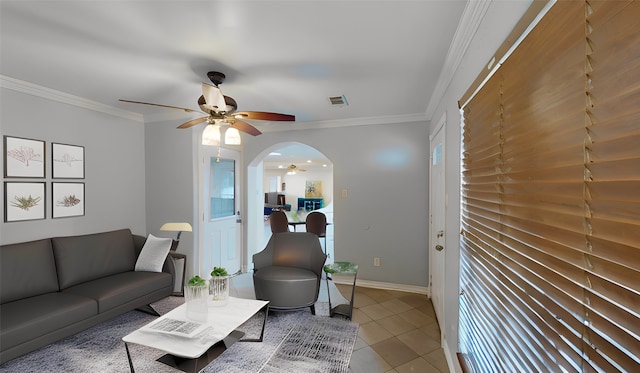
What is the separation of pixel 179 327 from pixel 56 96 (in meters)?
2.99

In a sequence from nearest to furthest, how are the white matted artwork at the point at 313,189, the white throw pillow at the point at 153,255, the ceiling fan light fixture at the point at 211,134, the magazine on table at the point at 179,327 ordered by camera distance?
1. the magazine on table at the point at 179,327
2. the ceiling fan light fixture at the point at 211,134
3. the white throw pillow at the point at 153,255
4. the white matted artwork at the point at 313,189

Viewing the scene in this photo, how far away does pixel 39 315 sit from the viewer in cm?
227

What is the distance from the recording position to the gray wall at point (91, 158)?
296 centimetres

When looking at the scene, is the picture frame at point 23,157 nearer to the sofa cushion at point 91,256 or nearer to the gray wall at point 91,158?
the gray wall at point 91,158

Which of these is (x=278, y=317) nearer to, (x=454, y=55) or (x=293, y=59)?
(x=293, y=59)

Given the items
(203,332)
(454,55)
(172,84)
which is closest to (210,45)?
(172,84)

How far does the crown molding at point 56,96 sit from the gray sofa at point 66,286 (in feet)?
5.06

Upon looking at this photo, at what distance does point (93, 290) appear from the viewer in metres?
2.78

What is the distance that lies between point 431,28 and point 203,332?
100 inches

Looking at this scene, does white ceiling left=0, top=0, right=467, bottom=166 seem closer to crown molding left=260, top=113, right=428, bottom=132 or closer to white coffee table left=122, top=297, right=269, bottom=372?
crown molding left=260, top=113, right=428, bottom=132

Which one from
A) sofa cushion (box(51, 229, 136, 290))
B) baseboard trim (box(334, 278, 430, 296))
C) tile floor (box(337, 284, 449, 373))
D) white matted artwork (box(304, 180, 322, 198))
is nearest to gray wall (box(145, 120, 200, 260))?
sofa cushion (box(51, 229, 136, 290))

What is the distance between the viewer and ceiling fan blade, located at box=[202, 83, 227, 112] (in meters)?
2.13

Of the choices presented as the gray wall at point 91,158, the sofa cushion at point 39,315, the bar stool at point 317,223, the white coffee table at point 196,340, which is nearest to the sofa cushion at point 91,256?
the sofa cushion at point 39,315

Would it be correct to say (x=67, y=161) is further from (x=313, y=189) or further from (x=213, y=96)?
(x=313, y=189)
